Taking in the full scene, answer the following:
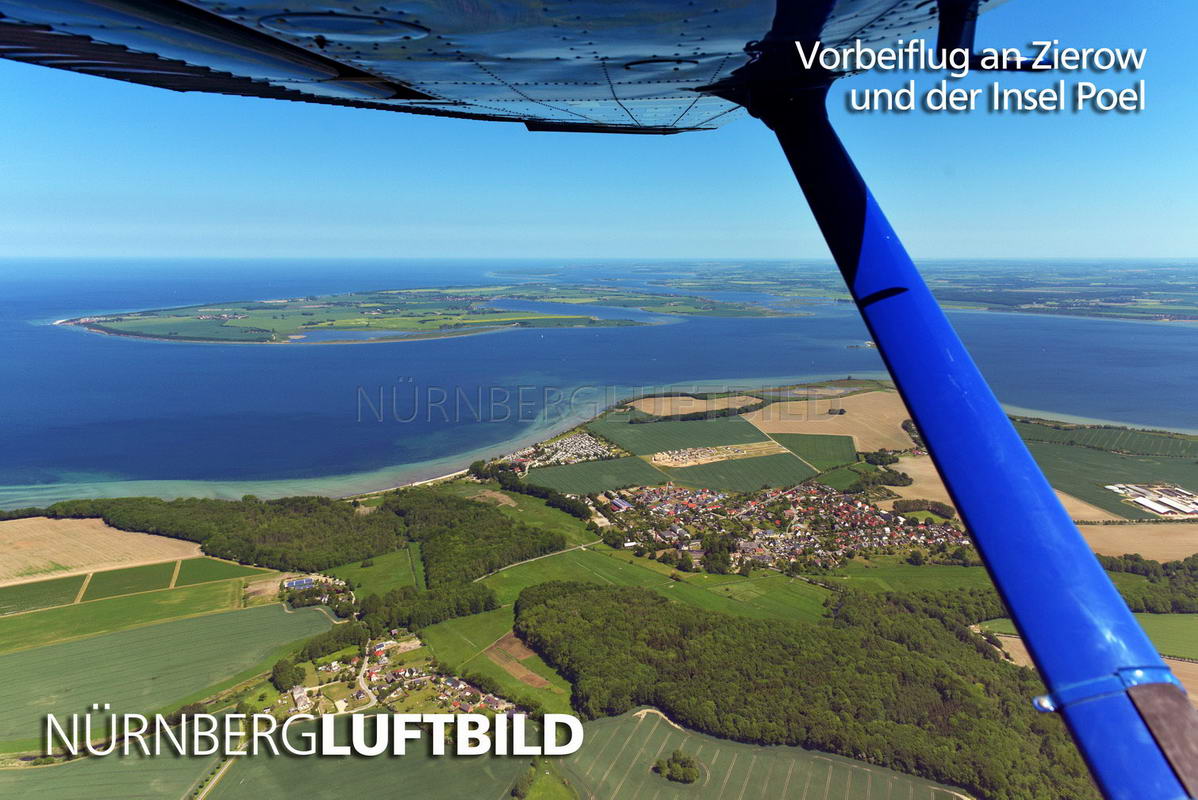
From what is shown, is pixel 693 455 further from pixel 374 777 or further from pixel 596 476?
pixel 374 777

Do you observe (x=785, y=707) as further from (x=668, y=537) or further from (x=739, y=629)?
(x=668, y=537)

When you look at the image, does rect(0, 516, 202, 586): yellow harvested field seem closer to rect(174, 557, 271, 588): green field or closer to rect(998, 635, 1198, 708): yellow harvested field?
rect(174, 557, 271, 588): green field

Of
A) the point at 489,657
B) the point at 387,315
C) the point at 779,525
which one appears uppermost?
the point at 387,315

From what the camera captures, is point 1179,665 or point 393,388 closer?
point 1179,665

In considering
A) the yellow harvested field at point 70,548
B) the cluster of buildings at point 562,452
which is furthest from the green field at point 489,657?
the cluster of buildings at point 562,452

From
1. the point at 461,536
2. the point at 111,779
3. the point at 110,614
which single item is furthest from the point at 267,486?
the point at 111,779

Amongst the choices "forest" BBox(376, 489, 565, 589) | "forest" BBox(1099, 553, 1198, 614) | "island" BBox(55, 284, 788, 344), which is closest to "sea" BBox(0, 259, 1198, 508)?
"forest" BBox(376, 489, 565, 589)
